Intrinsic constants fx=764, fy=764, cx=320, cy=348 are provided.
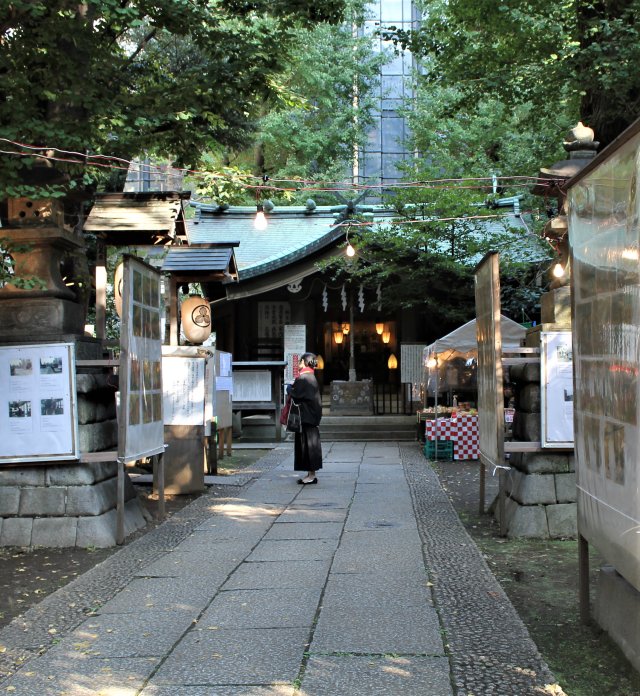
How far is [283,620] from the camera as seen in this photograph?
475 centimetres

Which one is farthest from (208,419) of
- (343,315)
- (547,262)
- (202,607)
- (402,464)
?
(343,315)

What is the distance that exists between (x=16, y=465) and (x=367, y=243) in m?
11.8

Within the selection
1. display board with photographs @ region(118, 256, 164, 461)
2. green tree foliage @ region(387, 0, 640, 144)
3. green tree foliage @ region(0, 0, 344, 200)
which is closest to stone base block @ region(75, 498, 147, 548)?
display board with photographs @ region(118, 256, 164, 461)

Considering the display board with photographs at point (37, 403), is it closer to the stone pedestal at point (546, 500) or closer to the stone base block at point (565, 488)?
the stone pedestal at point (546, 500)

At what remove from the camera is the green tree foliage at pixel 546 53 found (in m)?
10.2

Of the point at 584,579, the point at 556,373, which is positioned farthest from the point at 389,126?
the point at 584,579

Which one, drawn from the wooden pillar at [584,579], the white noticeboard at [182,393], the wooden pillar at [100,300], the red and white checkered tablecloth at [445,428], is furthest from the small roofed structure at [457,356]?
the wooden pillar at [584,579]

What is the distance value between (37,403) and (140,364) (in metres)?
1.05

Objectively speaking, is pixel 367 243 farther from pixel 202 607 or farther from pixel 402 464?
pixel 202 607

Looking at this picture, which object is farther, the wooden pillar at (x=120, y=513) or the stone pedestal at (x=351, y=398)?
the stone pedestal at (x=351, y=398)

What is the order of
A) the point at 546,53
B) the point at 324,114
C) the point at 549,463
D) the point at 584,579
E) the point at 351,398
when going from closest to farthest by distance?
the point at 584,579
the point at 549,463
the point at 546,53
the point at 351,398
the point at 324,114

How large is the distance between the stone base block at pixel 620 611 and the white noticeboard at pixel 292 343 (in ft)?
53.1

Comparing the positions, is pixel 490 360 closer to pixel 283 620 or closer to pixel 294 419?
pixel 283 620

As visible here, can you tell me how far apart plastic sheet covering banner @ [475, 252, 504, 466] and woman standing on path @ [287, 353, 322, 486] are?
323 centimetres
